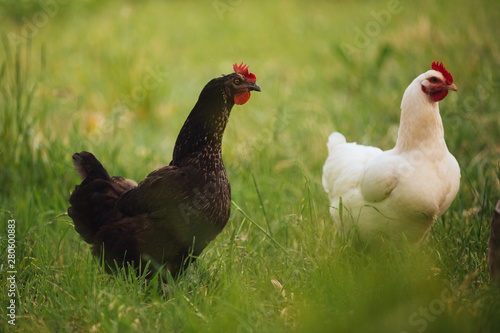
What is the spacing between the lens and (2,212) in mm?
3381

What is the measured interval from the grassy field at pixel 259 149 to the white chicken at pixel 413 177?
17 centimetres

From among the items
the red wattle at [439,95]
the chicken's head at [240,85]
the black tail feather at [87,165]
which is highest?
the chicken's head at [240,85]

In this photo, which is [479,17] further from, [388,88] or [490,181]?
[490,181]

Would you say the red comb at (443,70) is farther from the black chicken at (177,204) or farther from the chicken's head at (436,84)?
the black chicken at (177,204)

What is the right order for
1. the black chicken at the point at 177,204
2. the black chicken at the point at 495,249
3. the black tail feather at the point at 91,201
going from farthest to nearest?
the black tail feather at the point at 91,201 < the black chicken at the point at 177,204 < the black chicken at the point at 495,249

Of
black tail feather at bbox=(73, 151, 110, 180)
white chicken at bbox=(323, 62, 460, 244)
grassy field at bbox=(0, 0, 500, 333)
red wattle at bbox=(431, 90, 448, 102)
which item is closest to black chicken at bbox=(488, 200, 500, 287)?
A: grassy field at bbox=(0, 0, 500, 333)

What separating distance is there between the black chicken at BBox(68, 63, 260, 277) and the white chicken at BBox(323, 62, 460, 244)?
2.69 ft

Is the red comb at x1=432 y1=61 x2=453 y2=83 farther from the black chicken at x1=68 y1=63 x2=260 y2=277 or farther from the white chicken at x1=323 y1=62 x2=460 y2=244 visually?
the black chicken at x1=68 y1=63 x2=260 y2=277

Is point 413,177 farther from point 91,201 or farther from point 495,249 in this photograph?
point 91,201

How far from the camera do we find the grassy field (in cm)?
229

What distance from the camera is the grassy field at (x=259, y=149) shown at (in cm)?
229

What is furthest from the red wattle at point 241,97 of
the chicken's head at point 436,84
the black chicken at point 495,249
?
the black chicken at point 495,249

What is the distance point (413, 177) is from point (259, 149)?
213 cm

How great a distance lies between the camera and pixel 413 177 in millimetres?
2680
